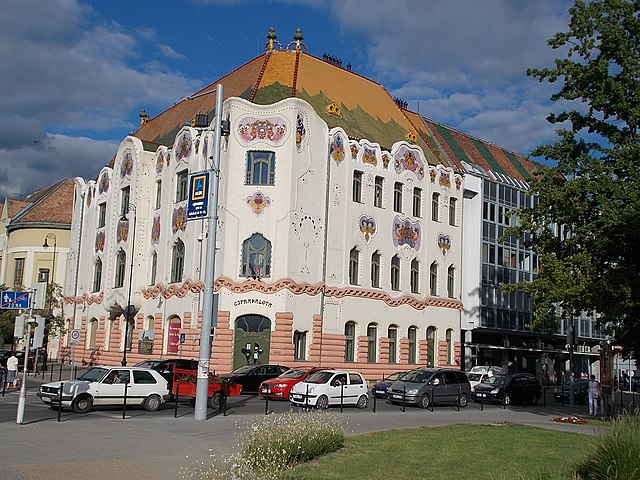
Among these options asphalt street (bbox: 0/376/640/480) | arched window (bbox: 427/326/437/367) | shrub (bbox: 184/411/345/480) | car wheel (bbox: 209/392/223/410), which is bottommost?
asphalt street (bbox: 0/376/640/480)

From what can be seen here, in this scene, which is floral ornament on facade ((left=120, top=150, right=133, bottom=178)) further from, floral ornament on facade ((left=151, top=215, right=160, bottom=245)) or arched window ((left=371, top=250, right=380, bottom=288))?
arched window ((left=371, top=250, right=380, bottom=288))

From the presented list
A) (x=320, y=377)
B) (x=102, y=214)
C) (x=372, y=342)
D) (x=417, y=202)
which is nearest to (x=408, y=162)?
(x=417, y=202)

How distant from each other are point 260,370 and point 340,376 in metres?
6.85

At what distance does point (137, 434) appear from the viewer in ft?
61.1

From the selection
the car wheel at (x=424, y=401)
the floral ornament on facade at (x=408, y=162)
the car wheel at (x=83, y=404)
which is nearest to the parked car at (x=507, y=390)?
the car wheel at (x=424, y=401)

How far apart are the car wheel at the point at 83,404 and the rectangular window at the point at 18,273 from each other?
156 ft

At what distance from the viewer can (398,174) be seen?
165ft

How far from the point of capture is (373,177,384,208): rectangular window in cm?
4872

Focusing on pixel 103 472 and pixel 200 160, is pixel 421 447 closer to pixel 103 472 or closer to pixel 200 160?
pixel 103 472

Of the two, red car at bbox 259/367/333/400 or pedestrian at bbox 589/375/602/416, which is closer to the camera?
pedestrian at bbox 589/375/602/416

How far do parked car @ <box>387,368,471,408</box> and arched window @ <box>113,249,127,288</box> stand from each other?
82.1 ft

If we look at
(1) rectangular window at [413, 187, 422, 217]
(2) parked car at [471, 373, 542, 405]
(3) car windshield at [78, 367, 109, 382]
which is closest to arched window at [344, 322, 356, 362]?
(1) rectangular window at [413, 187, 422, 217]

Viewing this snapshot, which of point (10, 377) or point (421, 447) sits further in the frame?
point (10, 377)

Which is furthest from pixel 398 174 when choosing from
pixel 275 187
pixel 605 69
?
pixel 605 69
